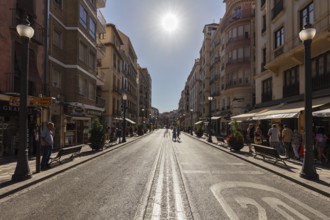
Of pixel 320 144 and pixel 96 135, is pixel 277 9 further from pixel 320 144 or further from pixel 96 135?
pixel 96 135

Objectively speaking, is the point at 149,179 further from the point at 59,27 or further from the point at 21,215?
the point at 59,27

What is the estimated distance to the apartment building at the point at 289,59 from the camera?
17047 mm

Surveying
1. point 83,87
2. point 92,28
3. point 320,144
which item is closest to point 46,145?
point 320,144

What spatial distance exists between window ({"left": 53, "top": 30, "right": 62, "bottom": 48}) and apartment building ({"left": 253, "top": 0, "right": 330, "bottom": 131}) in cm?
1550

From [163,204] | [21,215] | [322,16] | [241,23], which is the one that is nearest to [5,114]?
[21,215]

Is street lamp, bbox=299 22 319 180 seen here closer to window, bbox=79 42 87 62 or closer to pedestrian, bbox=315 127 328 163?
pedestrian, bbox=315 127 328 163

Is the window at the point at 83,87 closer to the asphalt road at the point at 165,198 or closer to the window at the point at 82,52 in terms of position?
the window at the point at 82,52

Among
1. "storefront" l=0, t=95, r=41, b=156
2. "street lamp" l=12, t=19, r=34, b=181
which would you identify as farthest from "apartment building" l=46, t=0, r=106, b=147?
"street lamp" l=12, t=19, r=34, b=181

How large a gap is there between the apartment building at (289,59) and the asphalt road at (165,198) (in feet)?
26.3

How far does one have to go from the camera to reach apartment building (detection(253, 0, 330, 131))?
1705 centimetres

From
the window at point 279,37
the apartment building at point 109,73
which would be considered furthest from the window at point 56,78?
the apartment building at point 109,73

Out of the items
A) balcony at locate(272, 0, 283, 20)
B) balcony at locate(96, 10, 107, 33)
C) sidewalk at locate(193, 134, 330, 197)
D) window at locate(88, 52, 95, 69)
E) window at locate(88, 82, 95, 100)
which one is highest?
balcony at locate(96, 10, 107, 33)

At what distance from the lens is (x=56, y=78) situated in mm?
22969

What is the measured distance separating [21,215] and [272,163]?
11.0 m
